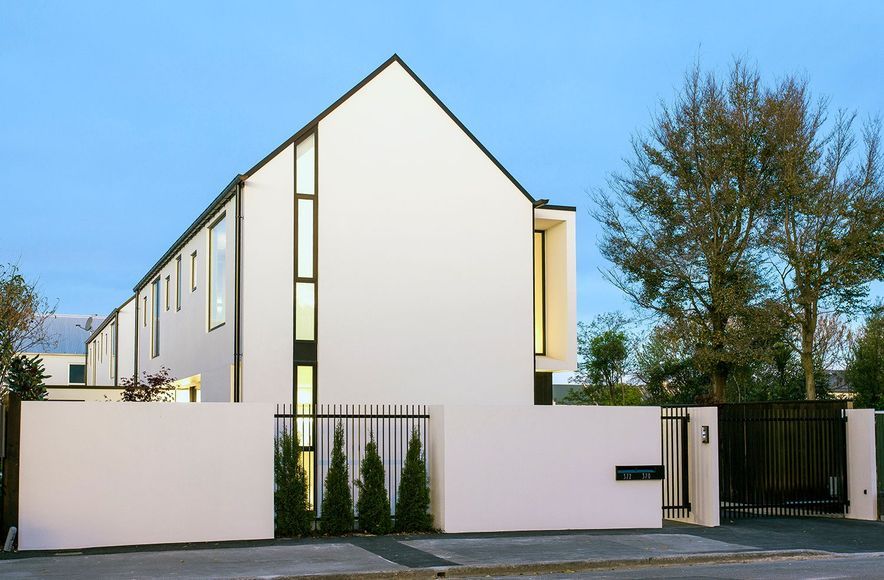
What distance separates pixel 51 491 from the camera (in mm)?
14922

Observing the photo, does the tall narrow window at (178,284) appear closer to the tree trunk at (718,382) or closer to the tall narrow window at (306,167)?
the tall narrow window at (306,167)

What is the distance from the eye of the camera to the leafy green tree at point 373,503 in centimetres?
1680

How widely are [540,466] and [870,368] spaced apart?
23583 mm

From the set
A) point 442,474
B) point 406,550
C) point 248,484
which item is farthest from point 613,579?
point 248,484

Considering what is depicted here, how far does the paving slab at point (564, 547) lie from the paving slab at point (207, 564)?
46.7 inches

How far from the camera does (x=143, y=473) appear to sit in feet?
50.7

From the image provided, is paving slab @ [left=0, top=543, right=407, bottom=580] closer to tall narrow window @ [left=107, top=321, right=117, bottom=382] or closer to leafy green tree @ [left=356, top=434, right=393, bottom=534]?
leafy green tree @ [left=356, top=434, right=393, bottom=534]

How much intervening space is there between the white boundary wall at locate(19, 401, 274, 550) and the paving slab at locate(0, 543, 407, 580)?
0.82m

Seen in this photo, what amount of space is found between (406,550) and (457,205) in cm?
1143

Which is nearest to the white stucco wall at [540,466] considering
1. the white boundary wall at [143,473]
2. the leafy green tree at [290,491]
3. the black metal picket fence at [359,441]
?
the black metal picket fence at [359,441]

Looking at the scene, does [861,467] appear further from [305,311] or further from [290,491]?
[305,311]

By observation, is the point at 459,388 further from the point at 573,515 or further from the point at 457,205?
the point at 573,515

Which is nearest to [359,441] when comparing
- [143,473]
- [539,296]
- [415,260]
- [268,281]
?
[143,473]

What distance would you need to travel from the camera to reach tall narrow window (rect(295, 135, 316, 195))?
23.3m
